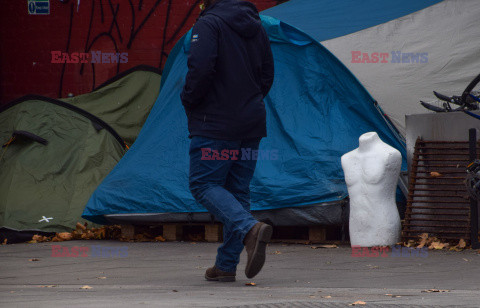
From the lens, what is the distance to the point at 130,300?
4.48m

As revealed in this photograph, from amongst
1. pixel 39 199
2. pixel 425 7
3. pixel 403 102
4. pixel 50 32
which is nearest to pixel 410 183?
pixel 403 102

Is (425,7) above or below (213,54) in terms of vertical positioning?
above

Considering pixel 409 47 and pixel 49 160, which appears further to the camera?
pixel 49 160

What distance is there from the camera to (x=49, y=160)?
9.23 meters

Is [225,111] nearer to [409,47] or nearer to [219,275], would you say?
[219,275]

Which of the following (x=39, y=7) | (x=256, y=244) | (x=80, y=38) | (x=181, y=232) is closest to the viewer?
(x=256, y=244)

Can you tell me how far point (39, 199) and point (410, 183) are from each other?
3651 mm

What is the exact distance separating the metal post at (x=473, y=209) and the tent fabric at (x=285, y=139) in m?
0.95

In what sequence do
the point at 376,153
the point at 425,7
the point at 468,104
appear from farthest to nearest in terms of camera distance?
the point at 425,7
the point at 376,153
the point at 468,104

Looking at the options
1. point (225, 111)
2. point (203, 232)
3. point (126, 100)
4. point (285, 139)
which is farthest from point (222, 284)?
point (126, 100)

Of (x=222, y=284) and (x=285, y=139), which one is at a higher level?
(x=285, y=139)

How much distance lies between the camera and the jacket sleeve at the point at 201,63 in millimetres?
5188

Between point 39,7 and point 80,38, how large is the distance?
75 centimetres

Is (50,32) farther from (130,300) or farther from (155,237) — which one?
(130,300)
